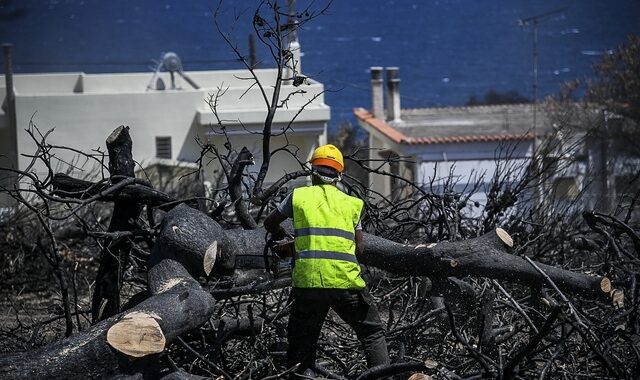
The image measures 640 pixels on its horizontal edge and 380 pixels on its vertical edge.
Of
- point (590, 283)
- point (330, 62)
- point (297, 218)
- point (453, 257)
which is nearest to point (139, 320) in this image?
point (297, 218)

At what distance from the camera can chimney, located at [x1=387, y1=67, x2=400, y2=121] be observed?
3556cm

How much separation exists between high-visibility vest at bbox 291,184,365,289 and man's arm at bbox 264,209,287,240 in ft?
0.67

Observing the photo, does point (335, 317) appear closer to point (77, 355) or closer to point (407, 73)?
point (77, 355)

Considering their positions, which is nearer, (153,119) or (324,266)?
(324,266)

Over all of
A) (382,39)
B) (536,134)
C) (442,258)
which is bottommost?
(536,134)

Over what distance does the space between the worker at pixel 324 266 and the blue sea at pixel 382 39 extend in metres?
85.2

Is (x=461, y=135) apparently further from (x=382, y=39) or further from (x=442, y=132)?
(x=382, y=39)

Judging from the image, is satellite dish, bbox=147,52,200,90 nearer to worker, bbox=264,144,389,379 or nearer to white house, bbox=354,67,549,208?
white house, bbox=354,67,549,208

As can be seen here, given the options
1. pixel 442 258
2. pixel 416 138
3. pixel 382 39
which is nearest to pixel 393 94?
pixel 416 138

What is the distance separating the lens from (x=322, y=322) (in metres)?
7.16

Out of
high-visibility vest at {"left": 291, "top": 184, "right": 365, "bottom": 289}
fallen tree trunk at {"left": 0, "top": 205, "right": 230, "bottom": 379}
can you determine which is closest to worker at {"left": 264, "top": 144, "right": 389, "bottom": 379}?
high-visibility vest at {"left": 291, "top": 184, "right": 365, "bottom": 289}

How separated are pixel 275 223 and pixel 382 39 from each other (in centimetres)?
14239

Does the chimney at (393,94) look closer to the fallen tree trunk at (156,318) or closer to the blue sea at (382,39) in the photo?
the fallen tree trunk at (156,318)

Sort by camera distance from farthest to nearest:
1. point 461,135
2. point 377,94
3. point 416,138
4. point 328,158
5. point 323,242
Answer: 1. point 377,94
2. point 461,135
3. point 416,138
4. point 328,158
5. point 323,242
